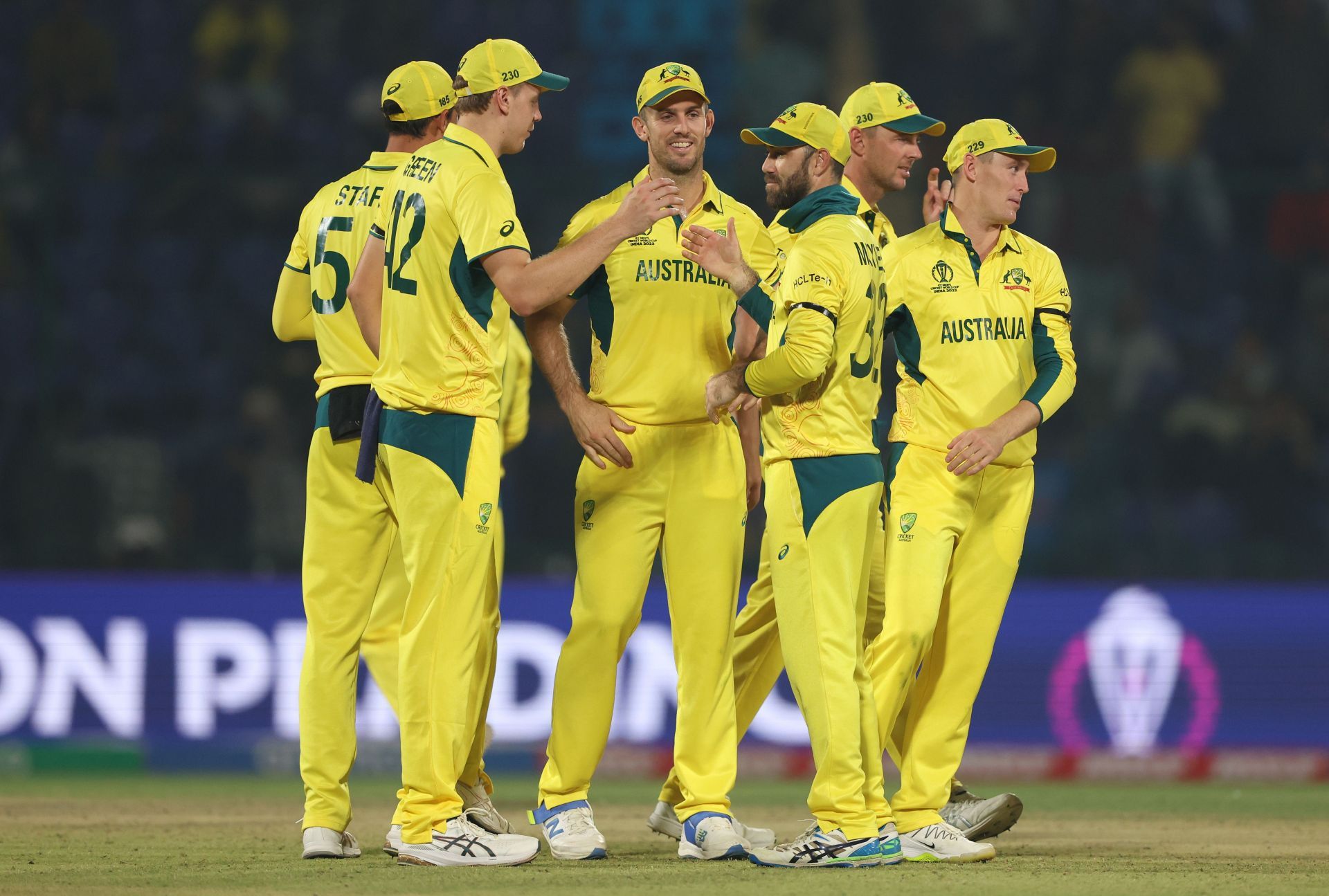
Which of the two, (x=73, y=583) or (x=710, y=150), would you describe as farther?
(x=710, y=150)

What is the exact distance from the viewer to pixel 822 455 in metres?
5.66

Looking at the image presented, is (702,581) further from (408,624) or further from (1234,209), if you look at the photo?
(1234,209)

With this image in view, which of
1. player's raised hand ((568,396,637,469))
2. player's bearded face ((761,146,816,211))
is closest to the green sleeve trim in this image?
player's bearded face ((761,146,816,211))

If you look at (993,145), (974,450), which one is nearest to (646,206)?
(974,450)

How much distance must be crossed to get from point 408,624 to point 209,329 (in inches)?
314

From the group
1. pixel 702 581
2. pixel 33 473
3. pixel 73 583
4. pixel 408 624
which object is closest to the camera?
pixel 408 624

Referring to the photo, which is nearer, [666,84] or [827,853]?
[827,853]

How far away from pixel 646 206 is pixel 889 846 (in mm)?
2094

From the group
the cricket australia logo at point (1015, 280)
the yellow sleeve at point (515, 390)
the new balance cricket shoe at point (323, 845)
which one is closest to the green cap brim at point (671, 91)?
the cricket australia logo at point (1015, 280)

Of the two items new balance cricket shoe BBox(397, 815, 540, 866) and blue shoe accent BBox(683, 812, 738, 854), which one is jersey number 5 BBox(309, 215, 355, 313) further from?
blue shoe accent BBox(683, 812, 738, 854)

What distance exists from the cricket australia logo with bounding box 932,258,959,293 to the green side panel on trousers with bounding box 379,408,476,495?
1802mm

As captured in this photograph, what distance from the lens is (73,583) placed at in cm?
993

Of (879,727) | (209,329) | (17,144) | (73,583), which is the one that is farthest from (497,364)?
(17,144)

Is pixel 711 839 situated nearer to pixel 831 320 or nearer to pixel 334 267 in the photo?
pixel 831 320
